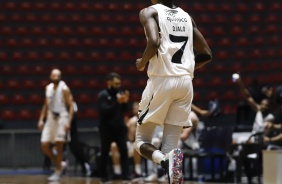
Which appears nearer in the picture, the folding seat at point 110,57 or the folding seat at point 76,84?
the folding seat at point 76,84

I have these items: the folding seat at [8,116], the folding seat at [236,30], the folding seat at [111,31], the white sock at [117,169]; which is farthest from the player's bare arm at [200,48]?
the folding seat at [236,30]

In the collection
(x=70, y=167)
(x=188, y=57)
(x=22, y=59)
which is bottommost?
(x=70, y=167)

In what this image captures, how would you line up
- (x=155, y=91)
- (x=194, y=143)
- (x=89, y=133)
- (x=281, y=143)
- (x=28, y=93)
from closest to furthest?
1. (x=155, y=91)
2. (x=281, y=143)
3. (x=194, y=143)
4. (x=89, y=133)
5. (x=28, y=93)

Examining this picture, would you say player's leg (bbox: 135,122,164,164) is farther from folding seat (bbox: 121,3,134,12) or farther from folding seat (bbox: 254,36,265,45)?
folding seat (bbox: 121,3,134,12)

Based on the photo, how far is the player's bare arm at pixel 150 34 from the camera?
6.20m

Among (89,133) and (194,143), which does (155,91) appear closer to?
(194,143)

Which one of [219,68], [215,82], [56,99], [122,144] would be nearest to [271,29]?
[219,68]

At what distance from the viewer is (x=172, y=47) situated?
637cm

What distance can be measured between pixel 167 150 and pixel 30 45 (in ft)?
43.2

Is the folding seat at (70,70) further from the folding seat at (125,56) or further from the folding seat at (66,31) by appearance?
the folding seat at (125,56)

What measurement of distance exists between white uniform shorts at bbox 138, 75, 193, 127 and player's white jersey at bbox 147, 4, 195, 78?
0.07 metres

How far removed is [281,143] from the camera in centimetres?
1212

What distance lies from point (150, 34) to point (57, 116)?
6647mm

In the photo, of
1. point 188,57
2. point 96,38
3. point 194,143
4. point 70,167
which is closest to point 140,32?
point 96,38
